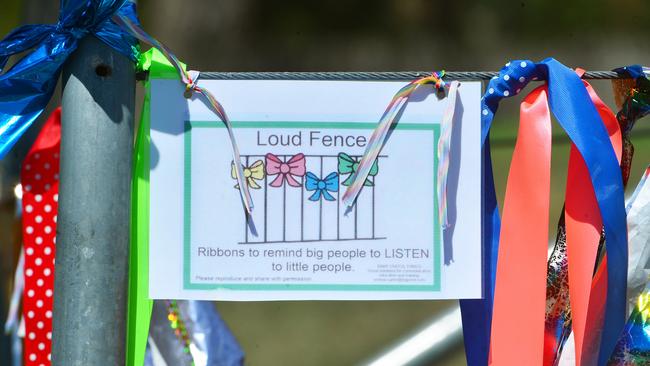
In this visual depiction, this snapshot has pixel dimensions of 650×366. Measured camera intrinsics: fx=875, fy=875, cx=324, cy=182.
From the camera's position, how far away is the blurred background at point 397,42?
1.91 meters

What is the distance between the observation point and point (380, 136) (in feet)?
2.80

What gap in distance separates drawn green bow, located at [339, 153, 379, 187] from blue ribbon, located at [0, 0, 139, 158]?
227 millimetres

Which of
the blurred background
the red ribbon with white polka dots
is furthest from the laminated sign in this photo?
the blurred background

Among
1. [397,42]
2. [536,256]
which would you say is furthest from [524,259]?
[397,42]

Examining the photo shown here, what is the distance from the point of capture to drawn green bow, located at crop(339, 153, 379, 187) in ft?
2.80

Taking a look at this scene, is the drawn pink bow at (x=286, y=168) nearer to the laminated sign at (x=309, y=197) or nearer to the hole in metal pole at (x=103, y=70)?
the laminated sign at (x=309, y=197)

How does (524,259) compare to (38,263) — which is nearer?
(524,259)

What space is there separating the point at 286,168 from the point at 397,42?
1129 millimetres

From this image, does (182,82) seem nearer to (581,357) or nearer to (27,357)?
(581,357)

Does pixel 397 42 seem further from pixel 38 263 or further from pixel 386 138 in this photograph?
pixel 386 138

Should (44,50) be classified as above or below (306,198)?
above

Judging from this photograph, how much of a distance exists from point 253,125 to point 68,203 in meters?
0.19

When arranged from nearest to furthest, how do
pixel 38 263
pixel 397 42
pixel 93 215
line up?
pixel 93 215 → pixel 38 263 → pixel 397 42

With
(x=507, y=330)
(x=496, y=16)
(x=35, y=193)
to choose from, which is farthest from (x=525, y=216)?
(x=496, y=16)
